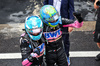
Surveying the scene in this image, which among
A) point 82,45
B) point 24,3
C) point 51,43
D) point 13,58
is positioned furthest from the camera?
point 24,3

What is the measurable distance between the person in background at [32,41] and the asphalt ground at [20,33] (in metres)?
1.63

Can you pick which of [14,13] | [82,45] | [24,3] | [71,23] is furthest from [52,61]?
[24,3]

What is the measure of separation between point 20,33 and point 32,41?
3.26 m

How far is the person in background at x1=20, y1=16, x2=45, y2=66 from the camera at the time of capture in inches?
91.3

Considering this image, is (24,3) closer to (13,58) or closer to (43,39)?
(13,58)

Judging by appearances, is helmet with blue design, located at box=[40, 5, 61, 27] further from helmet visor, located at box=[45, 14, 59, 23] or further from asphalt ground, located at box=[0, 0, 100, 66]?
asphalt ground, located at box=[0, 0, 100, 66]

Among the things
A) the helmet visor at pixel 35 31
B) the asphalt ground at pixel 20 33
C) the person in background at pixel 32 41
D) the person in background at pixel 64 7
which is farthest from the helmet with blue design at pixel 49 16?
the asphalt ground at pixel 20 33

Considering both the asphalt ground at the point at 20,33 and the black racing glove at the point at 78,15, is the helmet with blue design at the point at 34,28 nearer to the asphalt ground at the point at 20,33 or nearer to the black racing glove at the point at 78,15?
the black racing glove at the point at 78,15

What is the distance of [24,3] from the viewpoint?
748 cm

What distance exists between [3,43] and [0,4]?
3.29 m

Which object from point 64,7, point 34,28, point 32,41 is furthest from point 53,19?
point 64,7

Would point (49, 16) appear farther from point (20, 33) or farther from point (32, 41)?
point (20, 33)

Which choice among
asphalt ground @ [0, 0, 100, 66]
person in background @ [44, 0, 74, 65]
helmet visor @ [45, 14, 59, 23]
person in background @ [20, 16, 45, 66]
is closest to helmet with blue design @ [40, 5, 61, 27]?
helmet visor @ [45, 14, 59, 23]

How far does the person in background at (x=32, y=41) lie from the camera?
7.61ft
